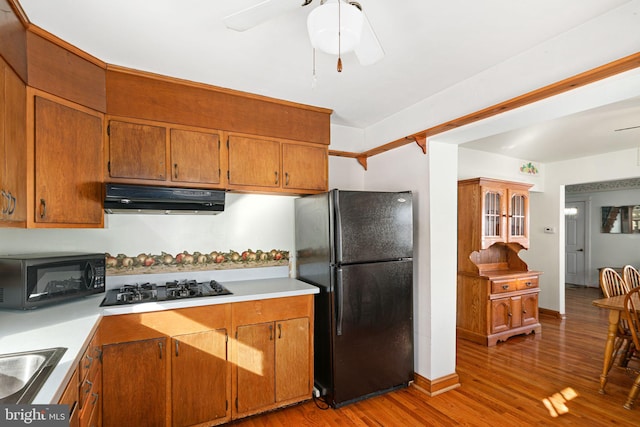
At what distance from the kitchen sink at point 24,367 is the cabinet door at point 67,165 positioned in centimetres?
87

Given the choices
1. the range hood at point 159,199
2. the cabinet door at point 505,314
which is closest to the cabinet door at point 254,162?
the range hood at point 159,199

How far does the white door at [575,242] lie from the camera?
7477 mm

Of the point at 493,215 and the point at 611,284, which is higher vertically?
the point at 493,215

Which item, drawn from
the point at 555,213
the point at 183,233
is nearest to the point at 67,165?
the point at 183,233

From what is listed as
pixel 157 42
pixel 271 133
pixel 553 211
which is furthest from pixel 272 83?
pixel 553 211

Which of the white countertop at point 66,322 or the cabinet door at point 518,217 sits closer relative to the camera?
the white countertop at point 66,322

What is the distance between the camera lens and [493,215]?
13.1 ft

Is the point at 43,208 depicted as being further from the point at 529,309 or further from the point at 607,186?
the point at 607,186

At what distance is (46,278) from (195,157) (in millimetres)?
1167

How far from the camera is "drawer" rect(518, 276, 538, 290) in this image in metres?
4.01

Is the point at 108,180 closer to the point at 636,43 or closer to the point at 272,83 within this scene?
the point at 272,83

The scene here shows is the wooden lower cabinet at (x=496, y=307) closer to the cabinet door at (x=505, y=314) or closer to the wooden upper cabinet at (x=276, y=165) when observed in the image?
the cabinet door at (x=505, y=314)

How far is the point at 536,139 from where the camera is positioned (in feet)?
12.1

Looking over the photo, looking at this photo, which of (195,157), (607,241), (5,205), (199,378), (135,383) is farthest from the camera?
(607,241)
